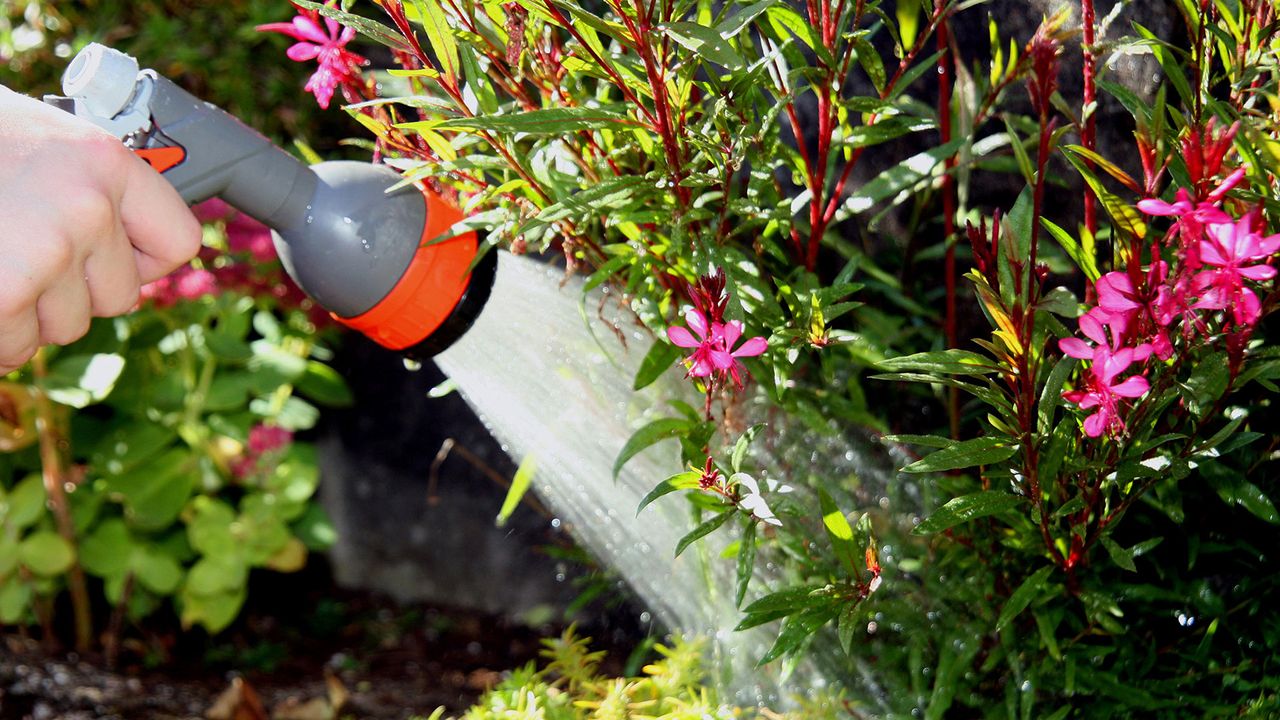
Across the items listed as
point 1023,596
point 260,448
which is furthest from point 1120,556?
point 260,448

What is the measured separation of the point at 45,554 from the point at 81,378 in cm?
37

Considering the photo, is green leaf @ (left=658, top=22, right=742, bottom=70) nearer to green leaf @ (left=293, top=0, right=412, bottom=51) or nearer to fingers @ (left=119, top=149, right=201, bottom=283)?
green leaf @ (left=293, top=0, right=412, bottom=51)

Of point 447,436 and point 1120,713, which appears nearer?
point 1120,713

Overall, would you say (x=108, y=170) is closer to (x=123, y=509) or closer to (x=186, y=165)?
(x=186, y=165)

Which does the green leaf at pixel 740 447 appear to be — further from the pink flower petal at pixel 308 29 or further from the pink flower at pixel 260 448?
the pink flower at pixel 260 448

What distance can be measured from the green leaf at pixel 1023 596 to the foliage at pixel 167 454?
1.58m

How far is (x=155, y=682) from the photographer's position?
2.33 metres

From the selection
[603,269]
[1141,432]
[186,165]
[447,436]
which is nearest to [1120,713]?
[1141,432]

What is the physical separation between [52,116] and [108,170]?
0.07 meters

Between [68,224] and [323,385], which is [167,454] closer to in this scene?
[323,385]

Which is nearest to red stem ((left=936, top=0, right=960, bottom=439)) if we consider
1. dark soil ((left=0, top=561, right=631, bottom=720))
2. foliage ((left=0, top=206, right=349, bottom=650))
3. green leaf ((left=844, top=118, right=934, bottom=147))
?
green leaf ((left=844, top=118, right=934, bottom=147))

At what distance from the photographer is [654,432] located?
A: 129 centimetres

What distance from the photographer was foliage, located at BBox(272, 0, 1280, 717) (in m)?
1.05

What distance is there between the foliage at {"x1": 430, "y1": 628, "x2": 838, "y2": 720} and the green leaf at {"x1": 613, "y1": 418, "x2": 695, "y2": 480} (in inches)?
11.9
